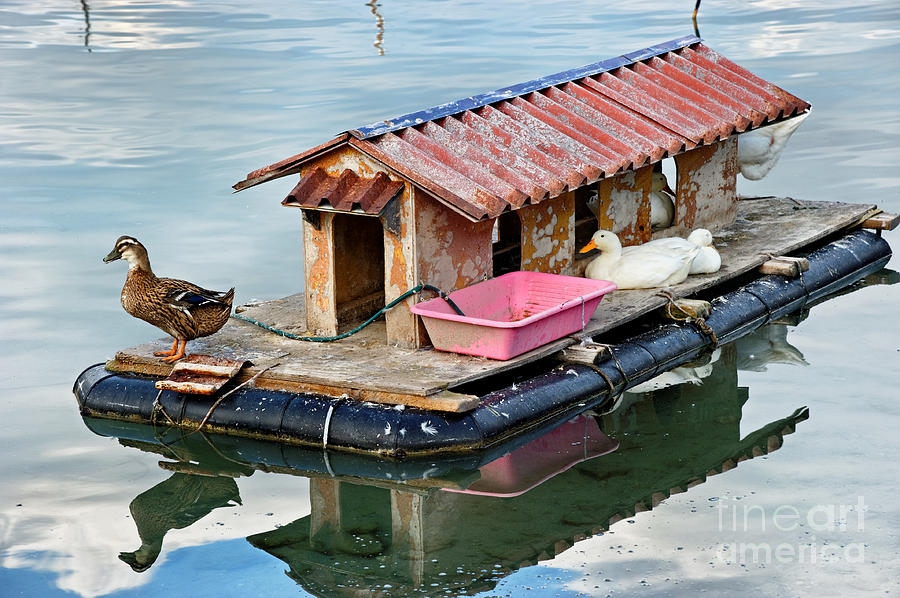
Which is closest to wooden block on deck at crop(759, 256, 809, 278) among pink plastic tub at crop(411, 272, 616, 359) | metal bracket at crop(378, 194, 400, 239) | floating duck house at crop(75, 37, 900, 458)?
floating duck house at crop(75, 37, 900, 458)

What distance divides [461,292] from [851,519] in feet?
11.5

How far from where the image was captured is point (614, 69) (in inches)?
542

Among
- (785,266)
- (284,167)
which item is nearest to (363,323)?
(284,167)

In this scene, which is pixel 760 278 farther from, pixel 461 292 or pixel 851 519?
pixel 851 519

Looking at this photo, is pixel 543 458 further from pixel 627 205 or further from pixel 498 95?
pixel 627 205

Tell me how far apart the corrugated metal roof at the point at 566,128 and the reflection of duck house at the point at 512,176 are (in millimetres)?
15

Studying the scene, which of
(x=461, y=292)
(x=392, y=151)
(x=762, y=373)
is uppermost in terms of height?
(x=392, y=151)

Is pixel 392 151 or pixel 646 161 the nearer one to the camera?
pixel 392 151

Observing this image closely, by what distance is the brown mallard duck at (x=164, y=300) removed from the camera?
10.6m

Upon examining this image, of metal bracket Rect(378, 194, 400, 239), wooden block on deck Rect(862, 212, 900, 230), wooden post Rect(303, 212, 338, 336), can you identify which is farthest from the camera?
wooden block on deck Rect(862, 212, 900, 230)

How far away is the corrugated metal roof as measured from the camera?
35.3 feet

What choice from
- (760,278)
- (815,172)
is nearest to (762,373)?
(760,278)

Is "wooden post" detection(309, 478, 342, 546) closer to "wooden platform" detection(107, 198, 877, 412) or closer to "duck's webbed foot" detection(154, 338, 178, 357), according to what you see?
"wooden platform" detection(107, 198, 877, 412)

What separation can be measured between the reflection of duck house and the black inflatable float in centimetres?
106
